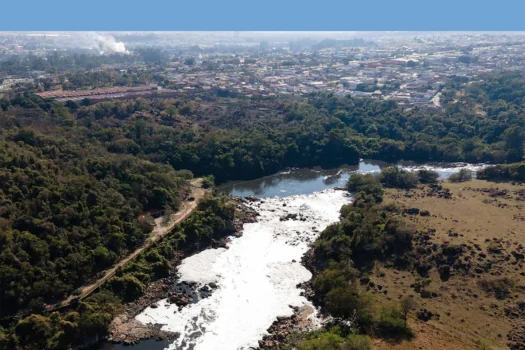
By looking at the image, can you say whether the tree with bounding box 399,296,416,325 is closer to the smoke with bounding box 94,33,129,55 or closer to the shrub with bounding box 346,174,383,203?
the shrub with bounding box 346,174,383,203

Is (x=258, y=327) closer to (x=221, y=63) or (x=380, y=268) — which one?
(x=380, y=268)

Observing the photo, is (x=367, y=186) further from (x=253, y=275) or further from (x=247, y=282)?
(x=247, y=282)

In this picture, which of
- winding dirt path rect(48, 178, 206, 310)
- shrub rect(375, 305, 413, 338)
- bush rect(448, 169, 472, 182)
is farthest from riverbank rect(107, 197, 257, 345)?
bush rect(448, 169, 472, 182)

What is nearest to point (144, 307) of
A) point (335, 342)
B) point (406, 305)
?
point (335, 342)

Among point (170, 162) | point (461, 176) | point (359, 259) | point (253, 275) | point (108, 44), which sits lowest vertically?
point (253, 275)

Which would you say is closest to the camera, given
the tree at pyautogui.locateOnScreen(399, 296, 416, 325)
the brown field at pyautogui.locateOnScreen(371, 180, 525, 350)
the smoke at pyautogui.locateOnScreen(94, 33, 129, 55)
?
the brown field at pyautogui.locateOnScreen(371, 180, 525, 350)

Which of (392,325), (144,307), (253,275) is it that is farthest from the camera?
(253,275)
